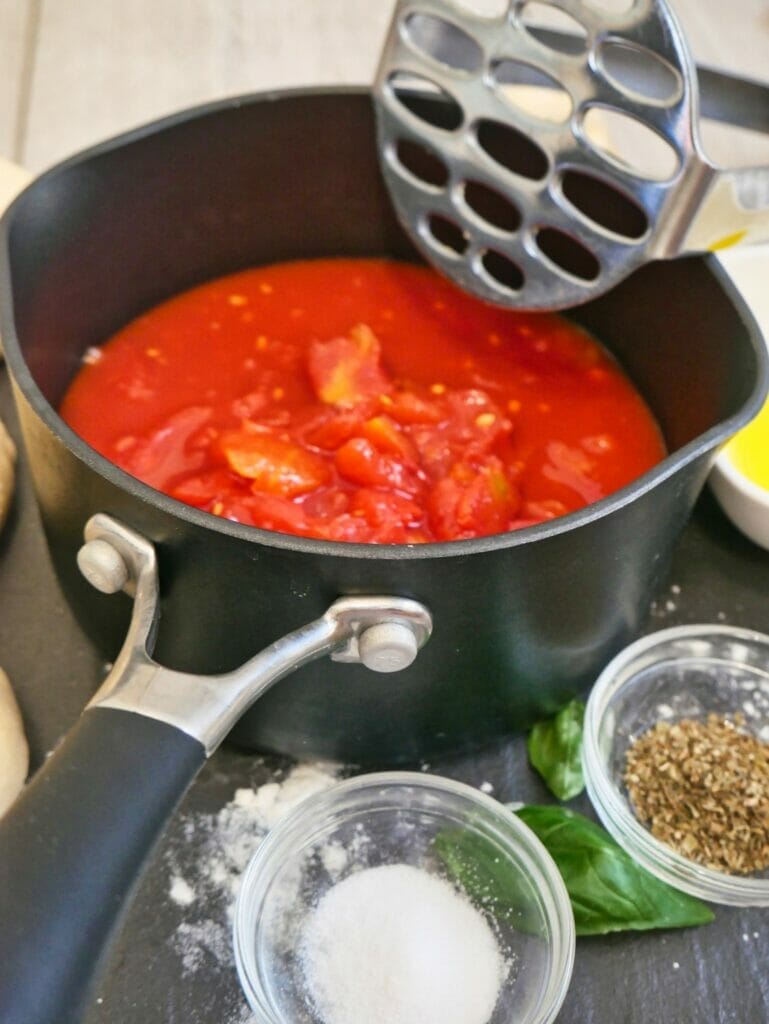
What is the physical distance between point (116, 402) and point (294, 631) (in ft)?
2.00

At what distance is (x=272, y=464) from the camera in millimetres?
1224

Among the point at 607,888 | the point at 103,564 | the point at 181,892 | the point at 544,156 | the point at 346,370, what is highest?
the point at 544,156

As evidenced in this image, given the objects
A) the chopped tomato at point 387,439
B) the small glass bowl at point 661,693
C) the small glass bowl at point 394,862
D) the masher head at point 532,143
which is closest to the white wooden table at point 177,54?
the masher head at point 532,143

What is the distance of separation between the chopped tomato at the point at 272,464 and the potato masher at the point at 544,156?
372 millimetres

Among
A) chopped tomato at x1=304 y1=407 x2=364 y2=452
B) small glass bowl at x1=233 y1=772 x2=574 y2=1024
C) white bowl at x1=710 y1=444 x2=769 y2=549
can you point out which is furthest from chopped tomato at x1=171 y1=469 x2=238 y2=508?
white bowl at x1=710 y1=444 x2=769 y2=549

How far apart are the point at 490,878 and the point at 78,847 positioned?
0.49 metres

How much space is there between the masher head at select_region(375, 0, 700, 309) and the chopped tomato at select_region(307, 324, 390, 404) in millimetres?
161

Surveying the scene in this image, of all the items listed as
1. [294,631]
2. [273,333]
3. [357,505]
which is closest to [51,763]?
[294,631]

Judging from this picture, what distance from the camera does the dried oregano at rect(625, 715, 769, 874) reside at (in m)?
1.10

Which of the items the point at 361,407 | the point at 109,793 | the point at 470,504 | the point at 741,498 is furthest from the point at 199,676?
the point at 741,498

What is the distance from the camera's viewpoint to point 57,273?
1.33 meters

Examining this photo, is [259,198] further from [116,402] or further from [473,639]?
[473,639]

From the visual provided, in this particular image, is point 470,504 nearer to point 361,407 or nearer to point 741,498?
point 361,407

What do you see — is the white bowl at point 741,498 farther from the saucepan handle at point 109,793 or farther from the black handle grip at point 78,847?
the black handle grip at point 78,847
